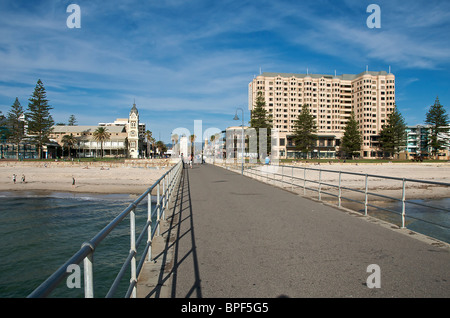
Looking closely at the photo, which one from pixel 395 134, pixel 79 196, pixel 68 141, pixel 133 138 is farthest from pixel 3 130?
pixel 395 134

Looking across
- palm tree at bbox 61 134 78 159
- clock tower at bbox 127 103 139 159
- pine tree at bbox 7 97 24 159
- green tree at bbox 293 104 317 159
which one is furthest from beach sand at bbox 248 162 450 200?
palm tree at bbox 61 134 78 159

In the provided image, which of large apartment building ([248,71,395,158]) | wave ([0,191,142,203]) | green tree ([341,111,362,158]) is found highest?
large apartment building ([248,71,395,158])

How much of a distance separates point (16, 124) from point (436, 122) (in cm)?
11455

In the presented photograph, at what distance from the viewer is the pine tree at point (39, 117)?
78250 millimetres

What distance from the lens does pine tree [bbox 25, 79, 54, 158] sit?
Answer: 257 feet

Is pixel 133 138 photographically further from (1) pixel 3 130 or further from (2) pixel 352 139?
(2) pixel 352 139

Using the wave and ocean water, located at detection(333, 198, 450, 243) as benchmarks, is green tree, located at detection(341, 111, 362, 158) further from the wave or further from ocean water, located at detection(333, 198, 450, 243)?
the wave

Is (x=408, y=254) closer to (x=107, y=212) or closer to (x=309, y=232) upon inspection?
(x=309, y=232)

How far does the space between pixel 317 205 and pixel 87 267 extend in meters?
9.63

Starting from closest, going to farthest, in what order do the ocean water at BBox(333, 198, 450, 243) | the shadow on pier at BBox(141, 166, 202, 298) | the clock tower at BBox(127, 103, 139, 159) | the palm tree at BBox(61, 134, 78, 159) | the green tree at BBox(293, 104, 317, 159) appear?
the shadow on pier at BBox(141, 166, 202, 298)
the ocean water at BBox(333, 198, 450, 243)
the green tree at BBox(293, 104, 317, 159)
the palm tree at BBox(61, 134, 78, 159)
the clock tower at BBox(127, 103, 139, 159)

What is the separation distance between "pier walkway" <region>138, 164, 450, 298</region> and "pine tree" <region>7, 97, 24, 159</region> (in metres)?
87.3

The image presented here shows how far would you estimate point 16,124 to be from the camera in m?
80.5

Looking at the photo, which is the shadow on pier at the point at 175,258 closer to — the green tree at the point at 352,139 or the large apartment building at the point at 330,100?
the green tree at the point at 352,139
